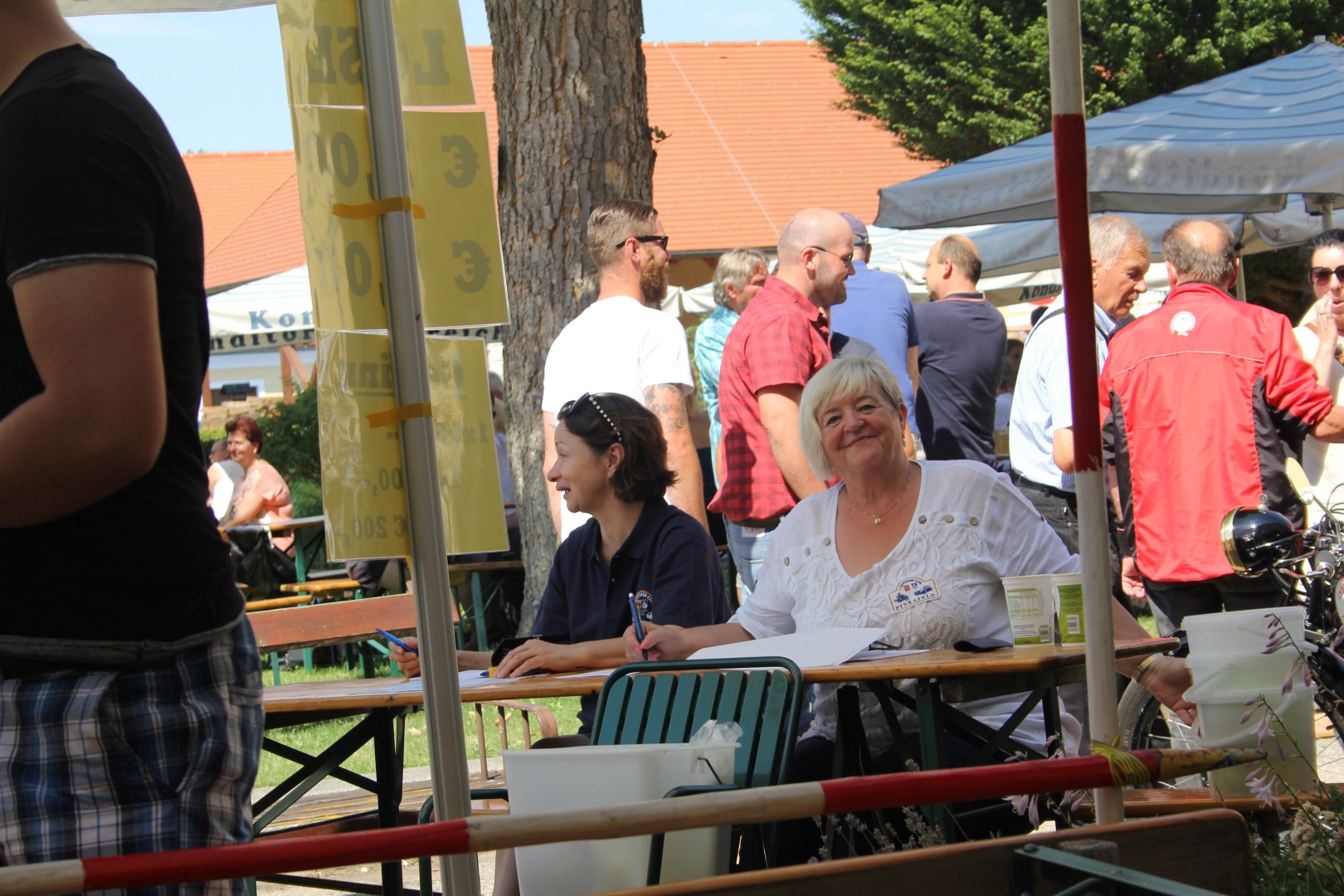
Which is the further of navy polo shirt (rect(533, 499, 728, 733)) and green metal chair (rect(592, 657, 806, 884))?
navy polo shirt (rect(533, 499, 728, 733))

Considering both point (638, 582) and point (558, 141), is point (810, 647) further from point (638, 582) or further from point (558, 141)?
point (558, 141)

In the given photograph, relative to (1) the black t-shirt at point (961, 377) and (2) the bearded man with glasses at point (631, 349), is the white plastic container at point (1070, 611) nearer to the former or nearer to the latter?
(2) the bearded man with glasses at point (631, 349)

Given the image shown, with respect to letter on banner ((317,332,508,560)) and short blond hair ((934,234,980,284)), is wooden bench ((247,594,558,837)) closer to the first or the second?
letter on banner ((317,332,508,560))

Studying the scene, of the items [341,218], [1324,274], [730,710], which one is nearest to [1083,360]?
[341,218]

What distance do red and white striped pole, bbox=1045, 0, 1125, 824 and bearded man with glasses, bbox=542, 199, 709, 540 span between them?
312 centimetres

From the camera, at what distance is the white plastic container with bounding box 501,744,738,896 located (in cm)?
241

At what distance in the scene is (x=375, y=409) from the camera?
207 centimetres

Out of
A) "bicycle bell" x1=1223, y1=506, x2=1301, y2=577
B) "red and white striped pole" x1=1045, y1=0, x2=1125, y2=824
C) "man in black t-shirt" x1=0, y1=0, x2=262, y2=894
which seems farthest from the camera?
"bicycle bell" x1=1223, y1=506, x2=1301, y2=577

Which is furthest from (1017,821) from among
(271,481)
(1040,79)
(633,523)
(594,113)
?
(1040,79)

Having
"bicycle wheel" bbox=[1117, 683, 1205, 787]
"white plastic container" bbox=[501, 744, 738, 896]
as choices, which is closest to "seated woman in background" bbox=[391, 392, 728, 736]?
"bicycle wheel" bbox=[1117, 683, 1205, 787]

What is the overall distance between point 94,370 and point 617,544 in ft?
9.10

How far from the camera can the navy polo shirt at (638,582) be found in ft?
13.3

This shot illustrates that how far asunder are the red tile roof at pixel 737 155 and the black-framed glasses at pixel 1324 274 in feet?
64.4

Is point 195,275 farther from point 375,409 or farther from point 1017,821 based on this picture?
point 1017,821
